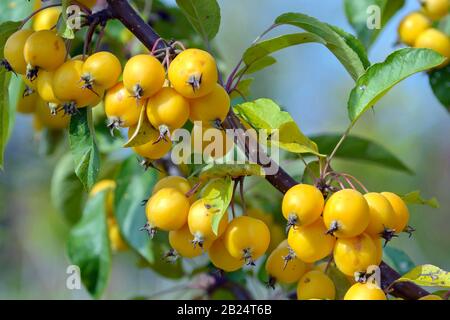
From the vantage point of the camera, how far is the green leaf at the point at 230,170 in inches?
54.9

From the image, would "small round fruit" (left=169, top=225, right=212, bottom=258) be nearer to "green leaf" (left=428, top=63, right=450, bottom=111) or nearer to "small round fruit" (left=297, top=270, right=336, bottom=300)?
"small round fruit" (left=297, top=270, right=336, bottom=300)

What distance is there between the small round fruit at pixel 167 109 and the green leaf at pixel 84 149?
18cm

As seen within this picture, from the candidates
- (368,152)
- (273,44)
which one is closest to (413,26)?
(368,152)

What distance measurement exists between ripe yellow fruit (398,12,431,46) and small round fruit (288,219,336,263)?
3.70ft

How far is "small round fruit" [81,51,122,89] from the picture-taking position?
4.55 feet

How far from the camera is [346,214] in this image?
1.26 metres

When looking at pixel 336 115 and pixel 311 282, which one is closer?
pixel 311 282

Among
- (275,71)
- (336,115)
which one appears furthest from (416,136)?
(275,71)

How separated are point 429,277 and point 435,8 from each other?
3.98 ft

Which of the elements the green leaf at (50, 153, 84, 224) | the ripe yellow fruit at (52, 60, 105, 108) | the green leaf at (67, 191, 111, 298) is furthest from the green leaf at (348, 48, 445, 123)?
the green leaf at (50, 153, 84, 224)

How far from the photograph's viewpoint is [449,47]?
2.17 m

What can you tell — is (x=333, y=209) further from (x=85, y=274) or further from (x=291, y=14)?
(x=85, y=274)

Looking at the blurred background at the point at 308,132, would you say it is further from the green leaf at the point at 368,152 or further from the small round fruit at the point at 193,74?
the small round fruit at the point at 193,74
